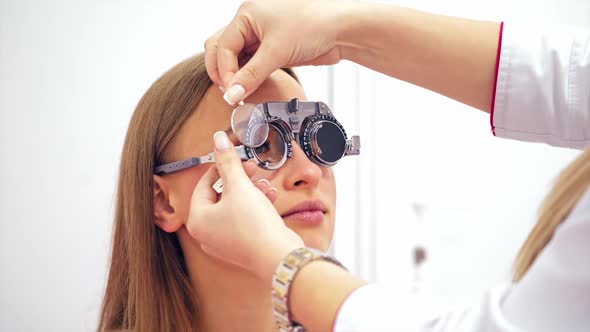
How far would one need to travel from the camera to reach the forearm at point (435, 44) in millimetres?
1118

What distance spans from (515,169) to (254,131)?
4.33ft

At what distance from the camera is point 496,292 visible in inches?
26.8

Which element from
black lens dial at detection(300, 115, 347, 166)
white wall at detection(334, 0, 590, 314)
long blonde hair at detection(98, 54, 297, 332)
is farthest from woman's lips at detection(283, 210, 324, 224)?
white wall at detection(334, 0, 590, 314)

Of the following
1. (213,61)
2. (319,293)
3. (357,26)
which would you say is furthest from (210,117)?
(319,293)

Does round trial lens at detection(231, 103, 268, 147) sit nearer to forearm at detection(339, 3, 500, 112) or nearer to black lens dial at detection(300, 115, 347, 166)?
black lens dial at detection(300, 115, 347, 166)

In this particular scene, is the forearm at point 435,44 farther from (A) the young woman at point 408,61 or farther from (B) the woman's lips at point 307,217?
(B) the woman's lips at point 307,217

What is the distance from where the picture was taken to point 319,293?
0.75 meters

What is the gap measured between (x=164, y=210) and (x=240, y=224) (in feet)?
1.52

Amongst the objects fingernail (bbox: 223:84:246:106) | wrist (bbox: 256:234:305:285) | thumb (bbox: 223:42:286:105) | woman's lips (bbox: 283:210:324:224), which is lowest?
wrist (bbox: 256:234:305:285)

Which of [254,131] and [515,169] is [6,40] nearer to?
[254,131]

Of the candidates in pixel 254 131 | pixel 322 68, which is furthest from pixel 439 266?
pixel 254 131

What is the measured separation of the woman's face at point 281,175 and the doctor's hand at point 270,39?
115 mm

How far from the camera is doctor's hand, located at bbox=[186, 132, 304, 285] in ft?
2.71

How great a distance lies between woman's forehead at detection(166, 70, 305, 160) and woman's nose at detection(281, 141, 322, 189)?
0.43 ft
